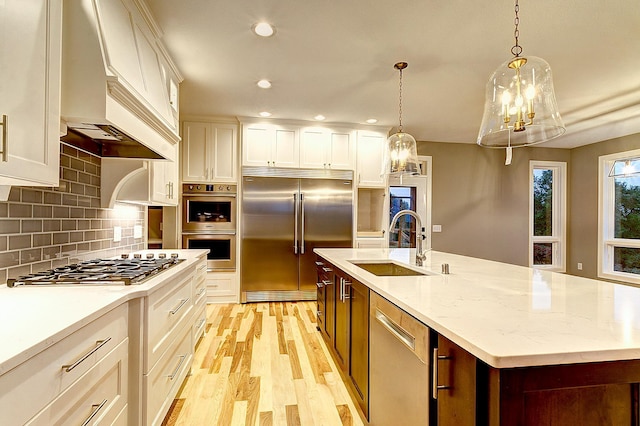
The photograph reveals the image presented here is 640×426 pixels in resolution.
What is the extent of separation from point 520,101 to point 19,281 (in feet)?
8.88

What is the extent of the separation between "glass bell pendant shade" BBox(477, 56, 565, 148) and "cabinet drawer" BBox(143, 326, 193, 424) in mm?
2394

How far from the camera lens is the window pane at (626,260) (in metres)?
5.04

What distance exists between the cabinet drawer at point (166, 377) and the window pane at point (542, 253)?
20.5 feet

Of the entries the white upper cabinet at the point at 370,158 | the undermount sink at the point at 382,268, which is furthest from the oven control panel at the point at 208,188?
the undermount sink at the point at 382,268

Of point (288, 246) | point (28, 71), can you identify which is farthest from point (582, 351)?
point (288, 246)

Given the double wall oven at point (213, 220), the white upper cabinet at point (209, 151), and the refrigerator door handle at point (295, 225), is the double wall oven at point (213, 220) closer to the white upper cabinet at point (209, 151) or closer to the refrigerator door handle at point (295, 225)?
the white upper cabinet at point (209, 151)

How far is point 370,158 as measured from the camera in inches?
189

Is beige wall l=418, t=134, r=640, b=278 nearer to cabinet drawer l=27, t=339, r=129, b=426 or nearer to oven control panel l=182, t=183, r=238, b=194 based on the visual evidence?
oven control panel l=182, t=183, r=238, b=194

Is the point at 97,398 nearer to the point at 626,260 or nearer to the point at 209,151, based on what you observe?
the point at 209,151

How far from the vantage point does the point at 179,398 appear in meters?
2.08

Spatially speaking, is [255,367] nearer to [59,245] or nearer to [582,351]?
[59,245]

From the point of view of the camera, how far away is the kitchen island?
82cm

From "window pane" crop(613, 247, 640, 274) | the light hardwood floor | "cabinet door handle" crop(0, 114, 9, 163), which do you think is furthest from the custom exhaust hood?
"window pane" crop(613, 247, 640, 274)

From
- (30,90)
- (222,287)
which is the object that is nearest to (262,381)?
(30,90)
